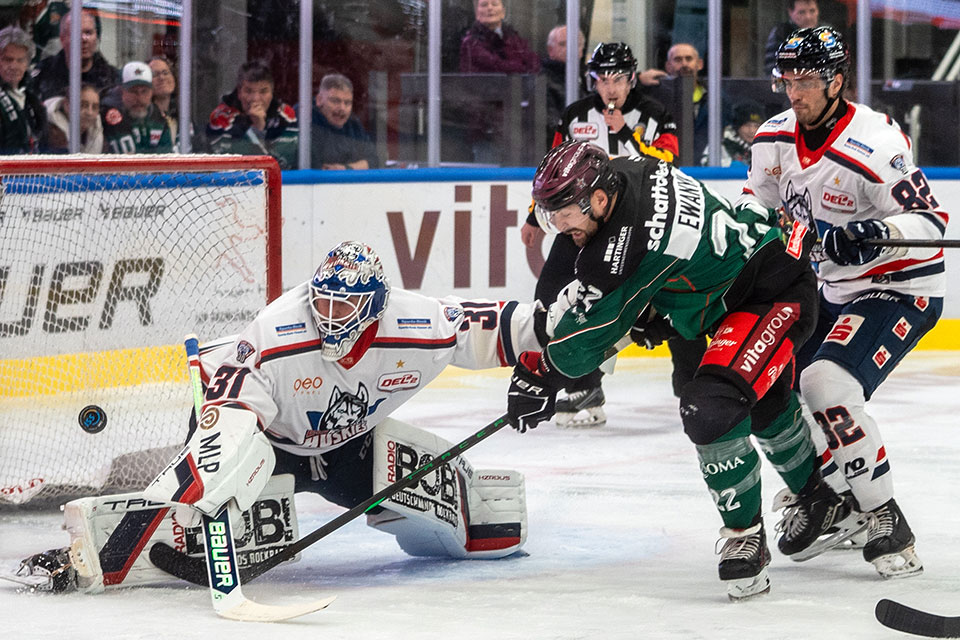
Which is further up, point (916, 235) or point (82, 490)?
point (916, 235)

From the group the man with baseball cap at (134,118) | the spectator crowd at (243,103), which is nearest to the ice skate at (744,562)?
the spectator crowd at (243,103)

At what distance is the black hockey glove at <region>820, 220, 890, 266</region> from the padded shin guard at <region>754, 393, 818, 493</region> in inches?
12.4

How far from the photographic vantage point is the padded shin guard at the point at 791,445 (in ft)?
10.3

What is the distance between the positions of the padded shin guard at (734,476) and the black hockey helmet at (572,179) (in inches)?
21.4

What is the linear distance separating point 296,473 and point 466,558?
1.43ft

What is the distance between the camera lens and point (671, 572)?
3.21 m

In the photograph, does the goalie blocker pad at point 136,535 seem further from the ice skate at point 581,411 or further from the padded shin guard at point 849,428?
the ice skate at point 581,411

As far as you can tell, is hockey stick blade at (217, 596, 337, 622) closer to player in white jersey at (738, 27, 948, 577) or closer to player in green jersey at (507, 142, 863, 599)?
player in green jersey at (507, 142, 863, 599)

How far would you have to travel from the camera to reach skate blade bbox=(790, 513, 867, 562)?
3.27 metres

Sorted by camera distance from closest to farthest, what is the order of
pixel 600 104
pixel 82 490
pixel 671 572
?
1. pixel 671 572
2. pixel 82 490
3. pixel 600 104

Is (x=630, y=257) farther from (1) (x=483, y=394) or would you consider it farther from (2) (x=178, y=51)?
(2) (x=178, y=51)

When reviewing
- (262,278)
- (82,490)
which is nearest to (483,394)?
(262,278)

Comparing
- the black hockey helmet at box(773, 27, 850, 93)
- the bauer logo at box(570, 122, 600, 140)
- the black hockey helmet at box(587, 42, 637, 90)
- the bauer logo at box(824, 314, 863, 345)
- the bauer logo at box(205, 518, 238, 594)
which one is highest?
the black hockey helmet at box(587, 42, 637, 90)

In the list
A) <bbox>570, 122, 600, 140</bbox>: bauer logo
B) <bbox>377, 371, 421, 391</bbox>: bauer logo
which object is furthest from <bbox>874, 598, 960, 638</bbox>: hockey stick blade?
<bbox>570, 122, 600, 140</bbox>: bauer logo
